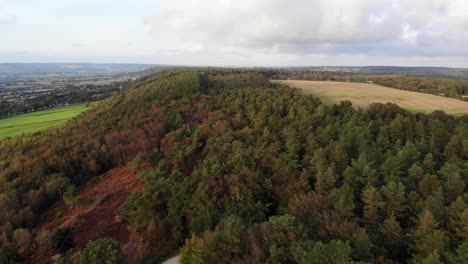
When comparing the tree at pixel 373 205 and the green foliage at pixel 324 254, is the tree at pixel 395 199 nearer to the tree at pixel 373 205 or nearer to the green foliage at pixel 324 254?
the tree at pixel 373 205

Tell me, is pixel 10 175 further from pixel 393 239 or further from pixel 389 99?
pixel 389 99

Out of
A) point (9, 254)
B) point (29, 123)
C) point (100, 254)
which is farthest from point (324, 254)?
point (29, 123)

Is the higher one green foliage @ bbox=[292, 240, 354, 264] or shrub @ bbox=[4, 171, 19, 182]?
green foliage @ bbox=[292, 240, 354, 264]

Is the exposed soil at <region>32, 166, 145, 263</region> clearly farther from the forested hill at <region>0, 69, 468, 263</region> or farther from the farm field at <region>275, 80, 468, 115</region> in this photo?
the farm field at <region>275, 80, 468, 115</region>

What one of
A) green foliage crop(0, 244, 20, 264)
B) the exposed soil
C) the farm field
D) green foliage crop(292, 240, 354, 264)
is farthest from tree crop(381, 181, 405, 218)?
the farm field

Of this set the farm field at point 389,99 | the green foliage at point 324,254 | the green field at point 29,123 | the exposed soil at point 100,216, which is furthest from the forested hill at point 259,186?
the green field at point 29,123

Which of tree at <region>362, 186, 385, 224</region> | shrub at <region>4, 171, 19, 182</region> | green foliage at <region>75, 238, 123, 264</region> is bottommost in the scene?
shrub at <region>4, 171, 19, 182</region>

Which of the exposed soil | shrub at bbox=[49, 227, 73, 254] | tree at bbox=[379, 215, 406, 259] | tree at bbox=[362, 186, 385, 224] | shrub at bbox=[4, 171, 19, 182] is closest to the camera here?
tree at bbox=[379, 215, 406, 259]
